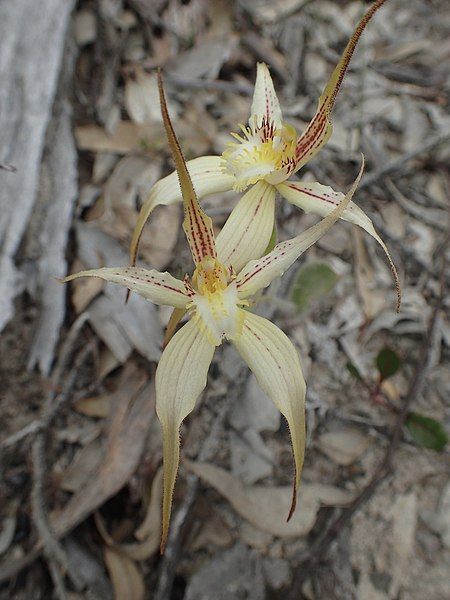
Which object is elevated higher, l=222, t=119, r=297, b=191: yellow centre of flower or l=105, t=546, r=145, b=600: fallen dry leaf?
l=222, t=119, r=297, b=191: yellow centre of flower

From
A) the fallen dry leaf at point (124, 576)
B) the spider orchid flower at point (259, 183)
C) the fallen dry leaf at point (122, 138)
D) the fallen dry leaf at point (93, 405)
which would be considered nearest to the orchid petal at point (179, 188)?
the spider orchid flower at point (259, 183)

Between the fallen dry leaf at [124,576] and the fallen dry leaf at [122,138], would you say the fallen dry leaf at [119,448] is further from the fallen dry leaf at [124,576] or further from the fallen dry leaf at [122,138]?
the fallen dry leaf at [122,138]

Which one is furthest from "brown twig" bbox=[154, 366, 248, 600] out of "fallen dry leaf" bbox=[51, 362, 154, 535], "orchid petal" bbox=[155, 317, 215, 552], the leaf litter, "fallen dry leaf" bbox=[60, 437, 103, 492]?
"orchid petal" bbox=[155, 317, 215, 552]

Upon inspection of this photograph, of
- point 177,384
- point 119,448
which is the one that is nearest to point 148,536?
point 119,448

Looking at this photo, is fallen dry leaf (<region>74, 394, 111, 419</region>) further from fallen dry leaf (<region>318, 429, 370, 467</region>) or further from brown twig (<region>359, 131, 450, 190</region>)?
brown twig (<region>359, 131, 450, 190</region>)

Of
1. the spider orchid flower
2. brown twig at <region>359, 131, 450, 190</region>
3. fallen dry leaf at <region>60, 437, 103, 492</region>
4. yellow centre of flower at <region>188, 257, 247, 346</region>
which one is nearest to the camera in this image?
yellow centre of flower at <region>188, 257, 247, 346</region>

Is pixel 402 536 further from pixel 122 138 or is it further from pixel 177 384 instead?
pixel 122 138
